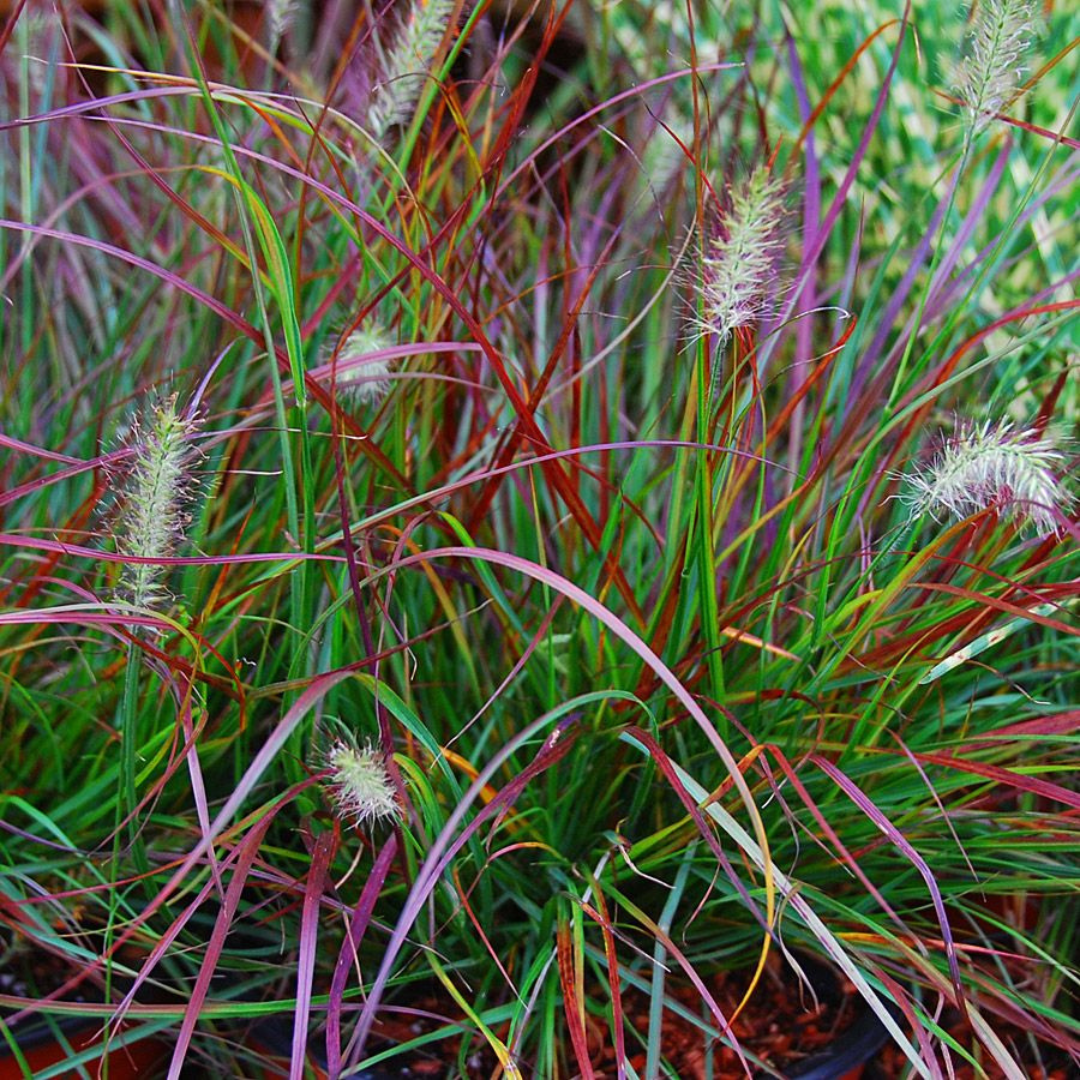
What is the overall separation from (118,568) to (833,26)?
1.09 m

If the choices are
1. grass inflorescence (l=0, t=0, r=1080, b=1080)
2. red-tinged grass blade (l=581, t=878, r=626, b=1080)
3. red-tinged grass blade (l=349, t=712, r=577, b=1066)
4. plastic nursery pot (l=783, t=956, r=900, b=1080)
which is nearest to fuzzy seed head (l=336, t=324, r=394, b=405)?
grass inflorescence (l=0, t=0, r=1080, b=1080)

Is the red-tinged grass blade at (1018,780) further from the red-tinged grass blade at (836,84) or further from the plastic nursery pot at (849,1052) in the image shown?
the red-tinged grass blade at (836,84)

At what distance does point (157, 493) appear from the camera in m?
0.61

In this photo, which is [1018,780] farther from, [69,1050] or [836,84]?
[69,1050]

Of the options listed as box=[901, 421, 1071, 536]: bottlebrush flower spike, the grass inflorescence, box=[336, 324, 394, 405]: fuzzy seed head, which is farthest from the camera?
box=[336, 324, 394, 405]: fuzzy seed head

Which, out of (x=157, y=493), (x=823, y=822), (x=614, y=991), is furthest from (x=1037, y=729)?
(x=157, y=493)

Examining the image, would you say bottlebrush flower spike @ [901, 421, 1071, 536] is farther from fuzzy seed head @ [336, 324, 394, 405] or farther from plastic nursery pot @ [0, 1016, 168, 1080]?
plastic nursery pot @ [0, 1016, 168, 1080]

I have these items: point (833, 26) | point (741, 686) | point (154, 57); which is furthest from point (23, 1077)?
point (833, 26)

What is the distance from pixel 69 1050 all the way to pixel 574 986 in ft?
1.16

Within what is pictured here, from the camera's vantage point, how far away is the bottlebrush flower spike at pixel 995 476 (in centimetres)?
57

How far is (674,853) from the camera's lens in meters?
0.78

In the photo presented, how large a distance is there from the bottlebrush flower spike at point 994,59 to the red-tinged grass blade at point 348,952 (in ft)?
1.87

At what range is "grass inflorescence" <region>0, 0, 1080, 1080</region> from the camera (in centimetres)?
67

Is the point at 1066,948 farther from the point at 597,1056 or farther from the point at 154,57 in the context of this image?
the point at 154,57
